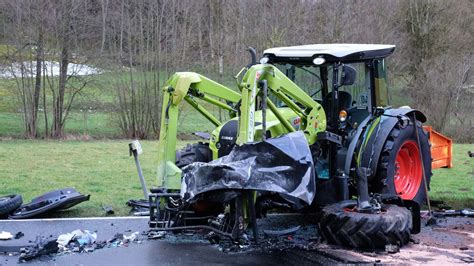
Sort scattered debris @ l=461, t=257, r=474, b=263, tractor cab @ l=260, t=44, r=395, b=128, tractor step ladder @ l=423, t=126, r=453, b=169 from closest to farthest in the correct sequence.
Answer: scattered debris @ l=461, t=257, r=474, b=263, tractor cab @ l=260, t=44, r=395, b=128, tractor step ladder @ l=423, t=126, r=453, b=169

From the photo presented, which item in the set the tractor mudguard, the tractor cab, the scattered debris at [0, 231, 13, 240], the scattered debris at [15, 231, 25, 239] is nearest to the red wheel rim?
the tractor mudguard

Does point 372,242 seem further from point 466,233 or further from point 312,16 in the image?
point 312,16

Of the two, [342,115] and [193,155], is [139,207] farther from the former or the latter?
[342,115]

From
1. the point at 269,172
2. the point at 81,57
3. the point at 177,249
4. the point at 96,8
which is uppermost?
the point at 96,8

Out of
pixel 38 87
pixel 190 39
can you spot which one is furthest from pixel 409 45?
pixel 38 87

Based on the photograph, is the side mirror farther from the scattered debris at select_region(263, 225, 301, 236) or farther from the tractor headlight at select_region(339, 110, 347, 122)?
the scattered debris at select_region(263, 225, 301, 236)

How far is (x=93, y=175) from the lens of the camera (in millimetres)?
13430

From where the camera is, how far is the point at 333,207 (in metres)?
7.65

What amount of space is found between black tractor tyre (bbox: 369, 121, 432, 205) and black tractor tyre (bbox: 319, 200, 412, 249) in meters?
1.05

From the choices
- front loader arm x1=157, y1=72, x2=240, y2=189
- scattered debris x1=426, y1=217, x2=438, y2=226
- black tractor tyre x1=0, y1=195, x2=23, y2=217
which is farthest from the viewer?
black tractor tyre x1=0, y1=195, x2=23, y2=217

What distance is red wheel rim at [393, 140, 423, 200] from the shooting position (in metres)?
9.38

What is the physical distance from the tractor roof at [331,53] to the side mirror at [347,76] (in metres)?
0.15

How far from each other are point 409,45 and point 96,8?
17.1 metres

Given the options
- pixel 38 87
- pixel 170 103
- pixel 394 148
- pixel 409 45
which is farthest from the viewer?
pixel 409 45
